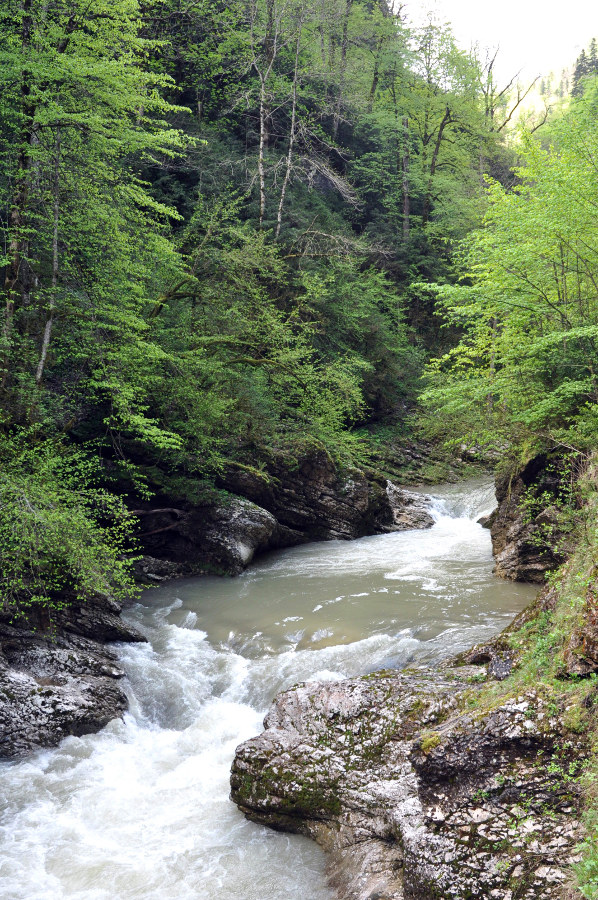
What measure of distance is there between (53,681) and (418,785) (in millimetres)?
4951

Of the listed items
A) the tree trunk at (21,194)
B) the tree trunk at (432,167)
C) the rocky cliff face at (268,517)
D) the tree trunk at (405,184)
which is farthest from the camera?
the tree trunk at (432,167)

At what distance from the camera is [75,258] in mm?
11391

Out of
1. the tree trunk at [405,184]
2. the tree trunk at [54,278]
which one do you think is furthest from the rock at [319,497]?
the tree trunk at [405,184]

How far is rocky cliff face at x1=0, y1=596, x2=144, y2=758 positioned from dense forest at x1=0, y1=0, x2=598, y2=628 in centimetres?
51

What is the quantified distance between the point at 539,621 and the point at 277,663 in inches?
157

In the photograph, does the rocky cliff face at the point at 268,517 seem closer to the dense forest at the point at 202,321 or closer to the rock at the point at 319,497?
the rock at the point at 319,497

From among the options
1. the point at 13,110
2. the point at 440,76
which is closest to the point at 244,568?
the point at 13,110

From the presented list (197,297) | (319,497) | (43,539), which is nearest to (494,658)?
(43,539)

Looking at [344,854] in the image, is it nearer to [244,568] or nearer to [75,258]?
[244,568]

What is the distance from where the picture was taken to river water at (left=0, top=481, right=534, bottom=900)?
5.32 metres

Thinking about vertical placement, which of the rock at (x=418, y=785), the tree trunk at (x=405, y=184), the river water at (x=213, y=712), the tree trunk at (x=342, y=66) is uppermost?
the tree trunk at (x=342, y=66)

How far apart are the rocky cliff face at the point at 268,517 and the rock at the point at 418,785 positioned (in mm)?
6865

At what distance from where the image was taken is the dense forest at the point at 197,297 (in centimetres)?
958

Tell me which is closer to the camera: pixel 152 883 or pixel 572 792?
pixel 572 792
